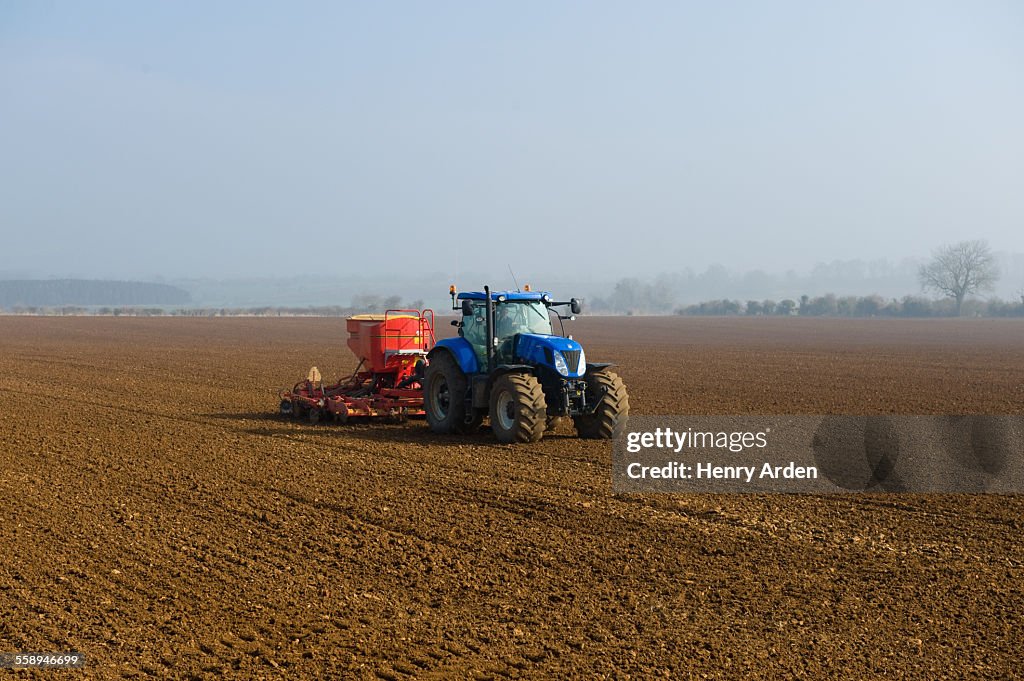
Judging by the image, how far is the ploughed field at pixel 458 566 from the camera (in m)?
5.76

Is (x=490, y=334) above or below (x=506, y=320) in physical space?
below

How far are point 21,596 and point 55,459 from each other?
18.8ft

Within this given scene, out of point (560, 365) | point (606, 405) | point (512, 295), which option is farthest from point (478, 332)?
point (606, 405)

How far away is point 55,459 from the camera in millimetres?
11969

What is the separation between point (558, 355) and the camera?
12711mm

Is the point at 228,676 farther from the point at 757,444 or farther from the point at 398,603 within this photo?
the point at 757,444

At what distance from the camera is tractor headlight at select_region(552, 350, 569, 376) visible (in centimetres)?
1266

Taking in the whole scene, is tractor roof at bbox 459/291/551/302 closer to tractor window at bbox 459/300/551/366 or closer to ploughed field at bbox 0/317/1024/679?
tractor window at bbox 459/300/551/366

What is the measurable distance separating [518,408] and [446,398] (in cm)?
177

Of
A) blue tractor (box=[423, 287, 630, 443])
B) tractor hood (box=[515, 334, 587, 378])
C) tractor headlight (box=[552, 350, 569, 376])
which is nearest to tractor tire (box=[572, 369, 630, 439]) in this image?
blue tractor (box=[423, 287, 630, 443])

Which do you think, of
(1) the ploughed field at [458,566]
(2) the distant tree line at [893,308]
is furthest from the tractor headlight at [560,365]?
(2) the distant tree line at [893,308]

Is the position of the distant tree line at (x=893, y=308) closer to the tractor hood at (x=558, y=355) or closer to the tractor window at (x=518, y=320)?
the tractor window at (x=518, y=320)

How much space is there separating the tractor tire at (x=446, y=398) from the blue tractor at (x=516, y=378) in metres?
0.01

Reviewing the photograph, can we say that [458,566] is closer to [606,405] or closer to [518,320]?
[606,405]
